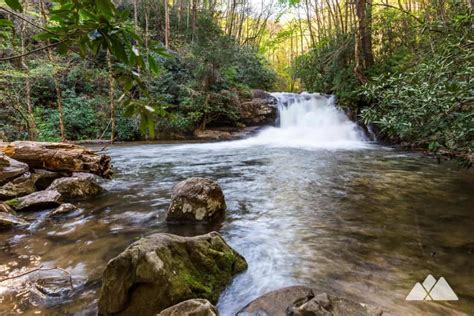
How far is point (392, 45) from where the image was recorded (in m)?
13.5

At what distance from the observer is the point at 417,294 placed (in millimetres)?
2354

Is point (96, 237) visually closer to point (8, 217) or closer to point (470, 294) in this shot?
point (8, 217)

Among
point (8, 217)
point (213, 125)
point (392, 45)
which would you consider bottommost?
point (8, 217)

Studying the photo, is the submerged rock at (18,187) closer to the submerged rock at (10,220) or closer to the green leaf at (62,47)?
the submerged rock at (10,220)

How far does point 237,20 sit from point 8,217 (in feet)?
78.9

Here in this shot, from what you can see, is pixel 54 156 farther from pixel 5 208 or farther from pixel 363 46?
pixel 363 46

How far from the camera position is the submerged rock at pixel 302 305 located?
1.93 meters

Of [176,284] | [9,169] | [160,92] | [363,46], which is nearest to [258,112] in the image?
[160,92]

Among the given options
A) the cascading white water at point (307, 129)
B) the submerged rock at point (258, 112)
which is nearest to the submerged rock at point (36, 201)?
the cascading white water at point (307, 129)


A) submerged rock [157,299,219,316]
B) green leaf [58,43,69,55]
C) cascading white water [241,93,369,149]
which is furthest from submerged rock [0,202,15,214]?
cascading white water [241,93,369,149]

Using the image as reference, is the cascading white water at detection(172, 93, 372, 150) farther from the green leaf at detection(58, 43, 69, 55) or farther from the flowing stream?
the green leaf at detection(58, 43, 69, 55)

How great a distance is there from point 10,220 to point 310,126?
12.4 m

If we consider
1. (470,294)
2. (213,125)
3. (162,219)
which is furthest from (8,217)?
(213,125)

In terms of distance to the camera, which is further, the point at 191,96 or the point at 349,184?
the point at 191,96
